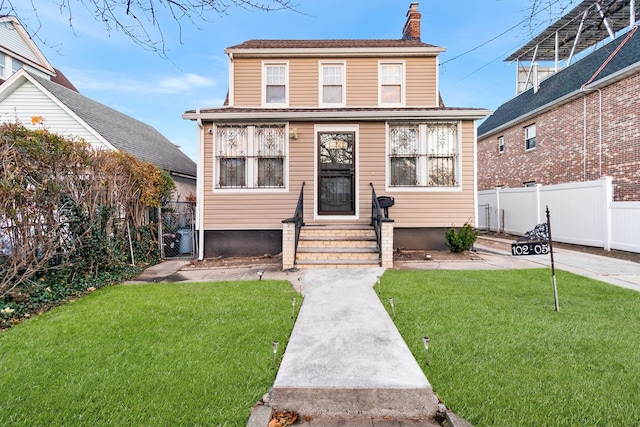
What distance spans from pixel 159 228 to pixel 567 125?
15.5m

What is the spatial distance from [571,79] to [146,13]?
16.6m

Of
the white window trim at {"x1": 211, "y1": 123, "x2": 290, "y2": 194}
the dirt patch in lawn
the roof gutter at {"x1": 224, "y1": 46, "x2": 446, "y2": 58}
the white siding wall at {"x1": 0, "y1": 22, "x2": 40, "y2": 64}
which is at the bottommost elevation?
the dirt patch in lawn

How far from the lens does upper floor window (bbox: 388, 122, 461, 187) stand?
27.7 ft

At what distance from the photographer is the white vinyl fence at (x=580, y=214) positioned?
827 cm

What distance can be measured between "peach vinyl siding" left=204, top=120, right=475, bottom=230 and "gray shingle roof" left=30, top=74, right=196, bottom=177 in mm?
3913

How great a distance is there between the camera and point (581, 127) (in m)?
11.9

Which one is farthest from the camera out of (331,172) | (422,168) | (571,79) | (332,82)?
(571,79)

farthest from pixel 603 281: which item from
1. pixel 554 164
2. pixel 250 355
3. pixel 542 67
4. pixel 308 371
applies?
pixel 542 67

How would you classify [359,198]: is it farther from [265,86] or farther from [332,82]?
[265,86]

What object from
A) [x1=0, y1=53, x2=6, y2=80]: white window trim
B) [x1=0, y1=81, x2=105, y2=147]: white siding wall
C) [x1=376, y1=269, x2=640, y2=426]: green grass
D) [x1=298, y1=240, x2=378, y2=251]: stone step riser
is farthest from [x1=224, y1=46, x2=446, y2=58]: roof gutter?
[x1=0, y1=53, x2=6, y2=80]: white window trim

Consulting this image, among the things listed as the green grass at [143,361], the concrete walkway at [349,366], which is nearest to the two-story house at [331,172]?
the concrete walkway at [349,366]

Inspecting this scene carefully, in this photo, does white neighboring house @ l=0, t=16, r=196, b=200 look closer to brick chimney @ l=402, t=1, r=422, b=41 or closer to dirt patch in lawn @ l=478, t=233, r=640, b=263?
brick chimney @ l=402, t=1, r=422, b=41

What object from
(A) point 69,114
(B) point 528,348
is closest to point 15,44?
(A) point 69,114

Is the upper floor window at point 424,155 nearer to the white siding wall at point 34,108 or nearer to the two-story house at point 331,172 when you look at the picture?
the two-story house at point 331,172
